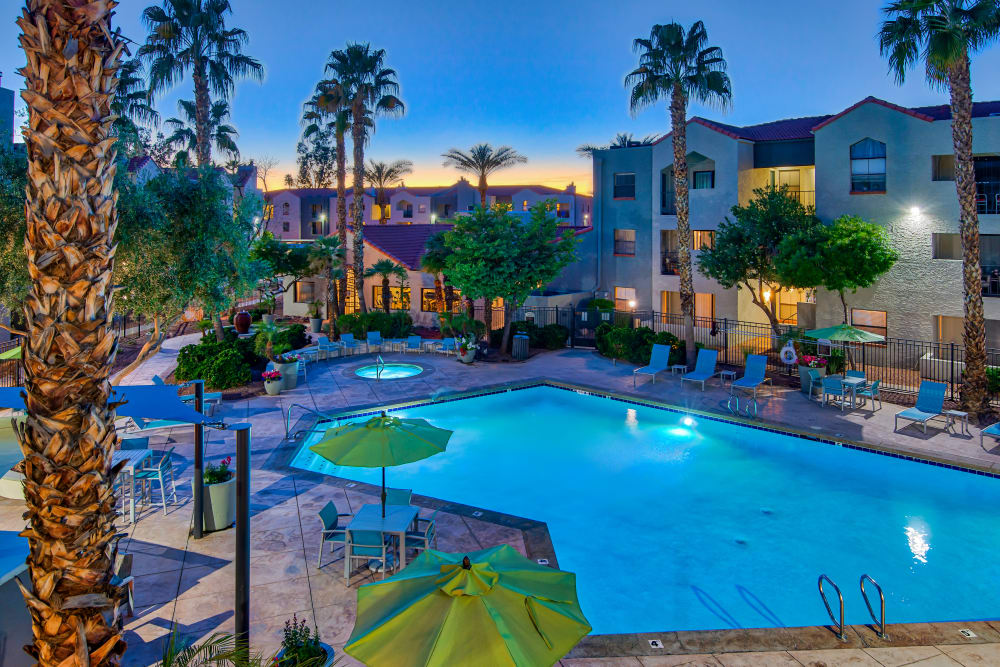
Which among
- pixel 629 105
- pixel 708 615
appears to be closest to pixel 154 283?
pixel 708 615

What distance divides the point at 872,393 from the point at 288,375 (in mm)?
16328

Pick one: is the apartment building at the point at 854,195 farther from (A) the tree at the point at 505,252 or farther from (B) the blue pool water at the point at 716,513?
(B) the blue pool water at the point at 716,513

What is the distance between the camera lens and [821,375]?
752 inches

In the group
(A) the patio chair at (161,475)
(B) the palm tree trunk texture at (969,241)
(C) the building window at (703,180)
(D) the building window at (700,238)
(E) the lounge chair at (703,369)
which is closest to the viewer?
(A) the patio chair at (161,475)

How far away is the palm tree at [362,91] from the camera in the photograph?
1122 inches

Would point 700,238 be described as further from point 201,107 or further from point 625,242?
point 201,107

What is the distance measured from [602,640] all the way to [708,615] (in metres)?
1.91

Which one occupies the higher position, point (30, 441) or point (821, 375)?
point (30, 441)

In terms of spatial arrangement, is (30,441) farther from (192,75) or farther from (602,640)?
(192,75)

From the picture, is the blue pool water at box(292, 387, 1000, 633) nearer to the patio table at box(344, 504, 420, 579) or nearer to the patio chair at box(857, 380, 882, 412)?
the patio table at box(344, 504, 420, 579)

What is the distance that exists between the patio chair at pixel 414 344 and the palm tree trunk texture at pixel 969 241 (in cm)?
1804

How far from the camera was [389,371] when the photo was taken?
75.5 feet

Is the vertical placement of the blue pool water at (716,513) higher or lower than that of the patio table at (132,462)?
lower

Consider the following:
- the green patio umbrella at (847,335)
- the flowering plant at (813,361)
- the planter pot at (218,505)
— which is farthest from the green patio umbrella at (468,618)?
the flowering plant at (813,361)
